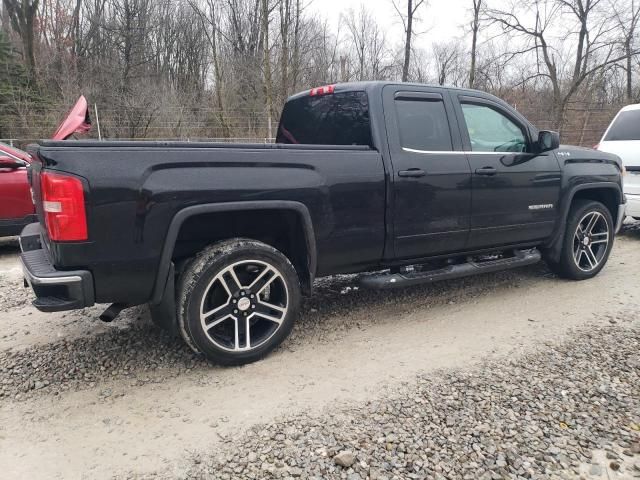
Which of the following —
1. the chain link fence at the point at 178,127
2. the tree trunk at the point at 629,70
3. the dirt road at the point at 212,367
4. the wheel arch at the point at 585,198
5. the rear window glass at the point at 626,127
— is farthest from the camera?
the tree trunk at the point at 629,70

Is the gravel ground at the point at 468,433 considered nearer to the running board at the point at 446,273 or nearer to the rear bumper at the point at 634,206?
the running board at the point at 446,273

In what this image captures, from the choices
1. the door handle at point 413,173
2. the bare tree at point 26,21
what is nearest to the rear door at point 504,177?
the door handle at point 413,173

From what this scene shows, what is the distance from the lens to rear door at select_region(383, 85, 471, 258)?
380cm

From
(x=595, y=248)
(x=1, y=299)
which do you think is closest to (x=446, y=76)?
(x=595, y=248)

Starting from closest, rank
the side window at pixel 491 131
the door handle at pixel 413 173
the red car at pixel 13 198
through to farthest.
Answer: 1. the door handle at pixel 413 173
2. the side window at pixel 491 131
3. the red car at pixel 13 198

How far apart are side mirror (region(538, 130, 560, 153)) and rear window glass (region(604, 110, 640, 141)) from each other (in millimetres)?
3973

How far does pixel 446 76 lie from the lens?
33.7 meters

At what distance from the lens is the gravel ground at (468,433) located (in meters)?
2.29

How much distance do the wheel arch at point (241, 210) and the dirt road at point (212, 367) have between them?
584mm

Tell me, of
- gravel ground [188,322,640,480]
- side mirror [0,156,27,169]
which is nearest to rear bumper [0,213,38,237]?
side mirror [0,156,27,169]

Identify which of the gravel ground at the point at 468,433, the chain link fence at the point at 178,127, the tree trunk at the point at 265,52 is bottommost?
the gravel ground at the point at 468,433

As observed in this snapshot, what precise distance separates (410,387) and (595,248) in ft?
11.8

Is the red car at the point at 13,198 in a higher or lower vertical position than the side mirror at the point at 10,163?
lower

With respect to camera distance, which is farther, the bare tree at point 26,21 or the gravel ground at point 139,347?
the bare tree at point 26,21
